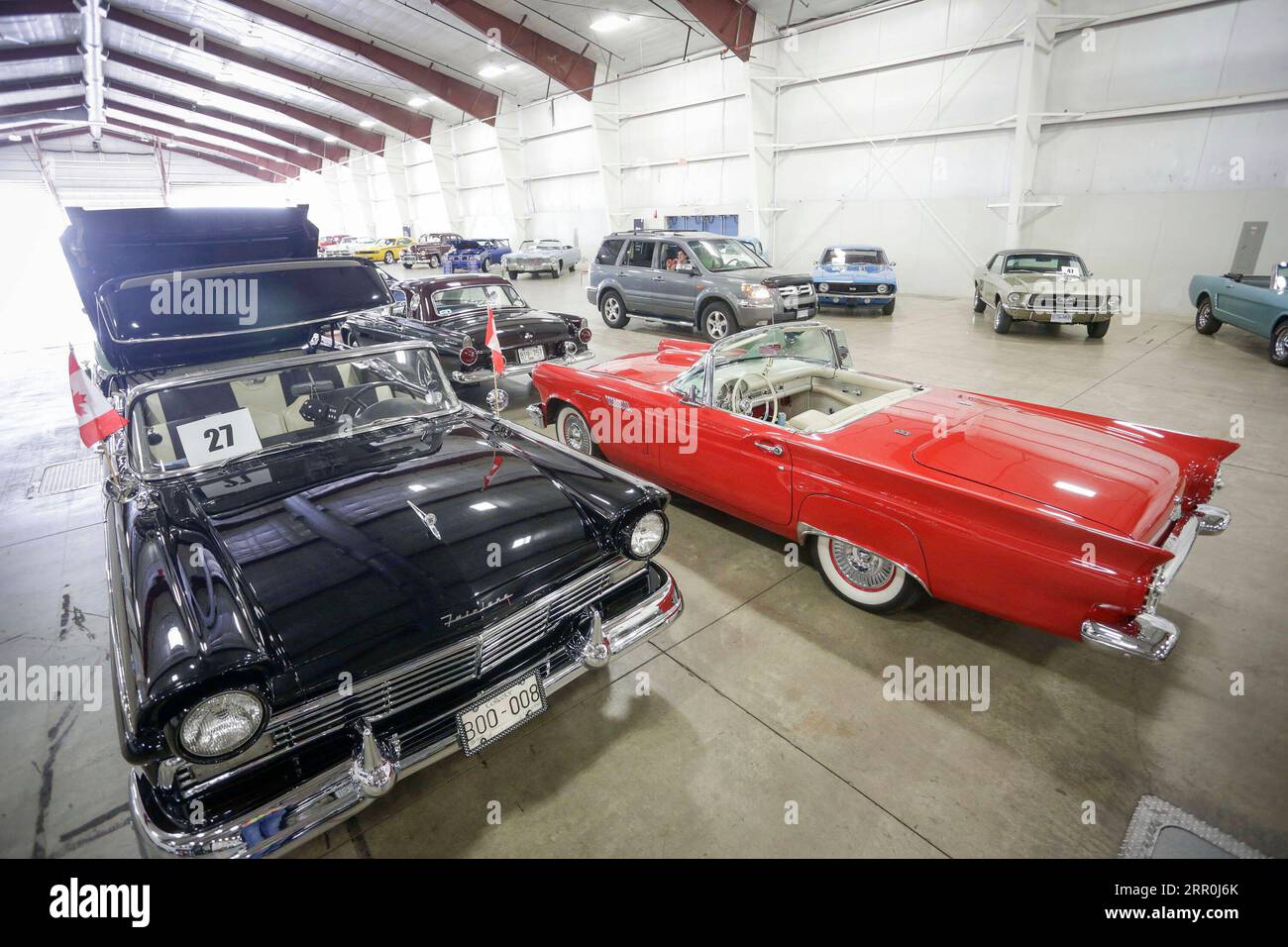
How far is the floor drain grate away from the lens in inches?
197

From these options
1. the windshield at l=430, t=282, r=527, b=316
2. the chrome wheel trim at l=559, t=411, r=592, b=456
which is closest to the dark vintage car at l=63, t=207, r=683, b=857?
the chrome wheel trim at l=559, t=411, r=592, b=456

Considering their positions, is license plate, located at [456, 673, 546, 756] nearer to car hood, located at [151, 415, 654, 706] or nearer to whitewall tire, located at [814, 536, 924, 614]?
car hood, located at [151, 415, 654, 706]

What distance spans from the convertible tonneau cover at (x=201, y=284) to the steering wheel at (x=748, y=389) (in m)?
2.81

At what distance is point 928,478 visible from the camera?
8.38 feet

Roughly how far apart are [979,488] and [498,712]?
6.86 feet

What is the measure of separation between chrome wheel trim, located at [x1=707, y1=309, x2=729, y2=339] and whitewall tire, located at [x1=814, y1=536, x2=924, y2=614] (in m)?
6.18

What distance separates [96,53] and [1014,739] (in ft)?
99.7

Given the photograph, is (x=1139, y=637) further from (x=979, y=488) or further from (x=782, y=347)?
(x=782, y=347)

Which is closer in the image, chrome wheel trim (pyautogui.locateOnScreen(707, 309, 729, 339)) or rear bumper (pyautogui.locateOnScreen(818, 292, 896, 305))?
chrome wheel trim (pyautogui.locateOnScreen(707, 309, 729, 339))

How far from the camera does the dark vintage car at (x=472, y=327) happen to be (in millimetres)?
6312

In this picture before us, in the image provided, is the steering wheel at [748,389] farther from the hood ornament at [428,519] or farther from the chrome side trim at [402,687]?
the hood ornament at [428,519]
